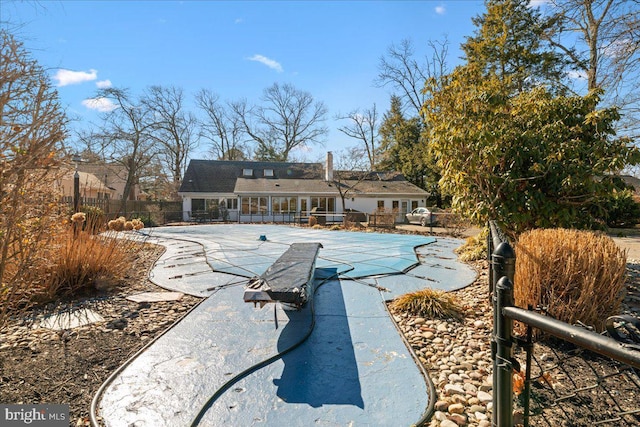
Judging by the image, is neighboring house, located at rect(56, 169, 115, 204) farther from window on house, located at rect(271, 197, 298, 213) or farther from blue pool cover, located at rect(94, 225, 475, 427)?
window on house, located at rect(271, 197, 298, 213)

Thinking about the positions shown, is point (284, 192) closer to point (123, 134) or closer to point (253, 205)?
point (253, 205)

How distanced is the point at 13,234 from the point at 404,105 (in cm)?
3286

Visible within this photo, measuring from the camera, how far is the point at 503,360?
131 cm

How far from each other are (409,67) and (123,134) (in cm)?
2342

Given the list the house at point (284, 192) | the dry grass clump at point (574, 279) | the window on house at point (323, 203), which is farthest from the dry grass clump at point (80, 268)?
the window on house at point (323, 203)

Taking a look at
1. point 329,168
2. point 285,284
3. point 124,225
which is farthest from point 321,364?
point 329,168

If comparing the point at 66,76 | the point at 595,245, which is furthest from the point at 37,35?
the point at 595,245

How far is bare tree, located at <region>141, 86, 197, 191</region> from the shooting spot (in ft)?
90.9

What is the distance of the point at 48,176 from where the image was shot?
2406mm

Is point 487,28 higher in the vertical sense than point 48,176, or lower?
higher

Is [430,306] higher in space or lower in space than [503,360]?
lower

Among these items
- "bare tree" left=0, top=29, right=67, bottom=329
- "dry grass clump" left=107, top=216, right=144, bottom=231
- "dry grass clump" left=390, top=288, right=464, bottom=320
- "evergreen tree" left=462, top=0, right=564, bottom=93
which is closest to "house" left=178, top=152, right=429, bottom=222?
"dry grass clump" left=107, top=216, right=144, bottom=231

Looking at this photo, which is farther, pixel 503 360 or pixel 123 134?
pixel 123 134

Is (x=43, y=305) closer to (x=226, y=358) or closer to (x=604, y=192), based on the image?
(x=226, y=358)
